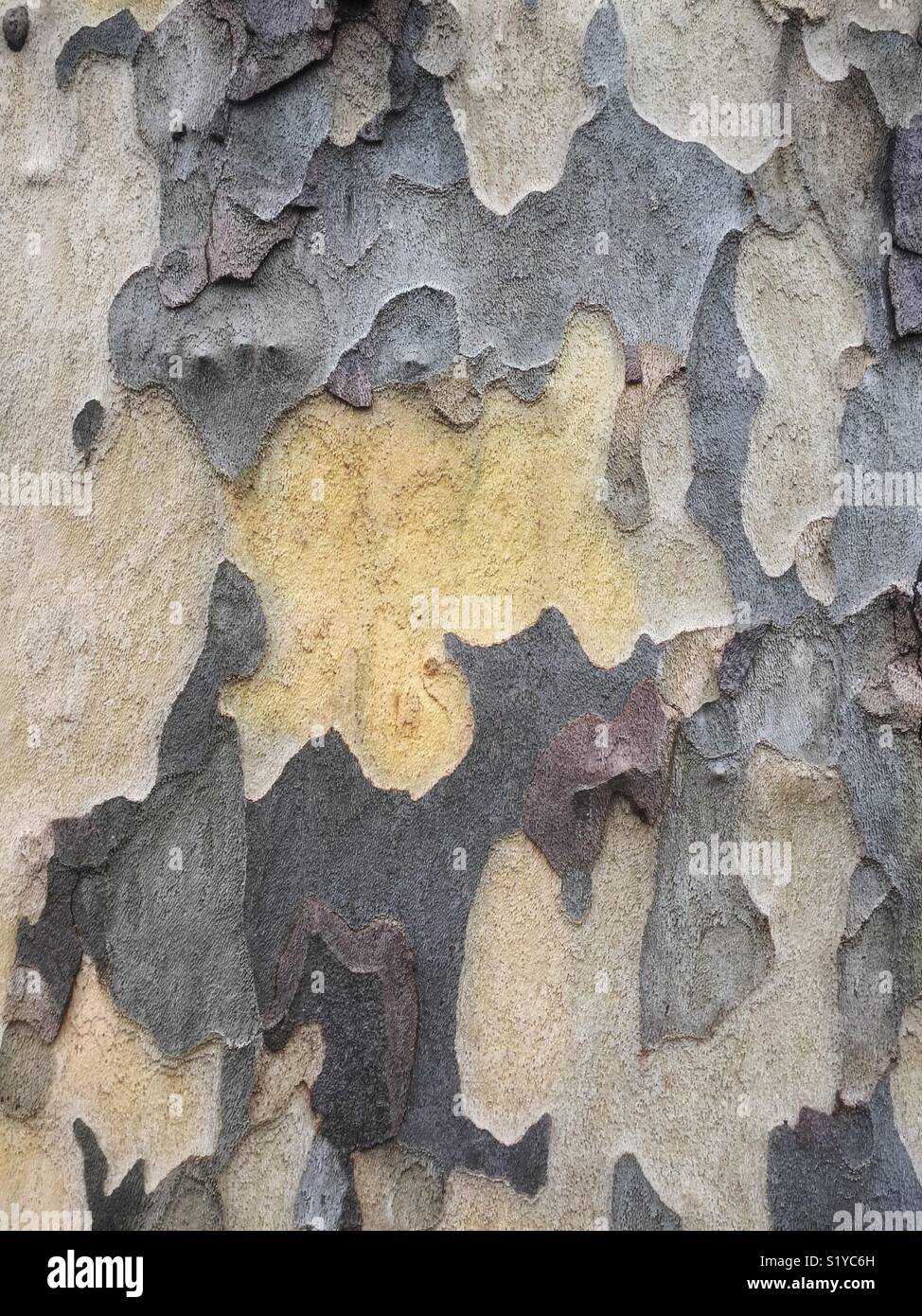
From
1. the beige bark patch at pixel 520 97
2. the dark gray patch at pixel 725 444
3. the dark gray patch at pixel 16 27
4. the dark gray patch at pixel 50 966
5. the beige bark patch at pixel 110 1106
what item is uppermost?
the dark gray patch at pixel 16 27

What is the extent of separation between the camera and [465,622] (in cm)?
93

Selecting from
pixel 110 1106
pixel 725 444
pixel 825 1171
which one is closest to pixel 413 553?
pixel 725 444

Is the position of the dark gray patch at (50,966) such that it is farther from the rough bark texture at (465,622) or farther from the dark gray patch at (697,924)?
the dark gray patch at (697,924)

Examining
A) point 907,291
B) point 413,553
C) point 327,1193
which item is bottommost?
point 327,1193

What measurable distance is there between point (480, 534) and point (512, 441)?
92 millimetres

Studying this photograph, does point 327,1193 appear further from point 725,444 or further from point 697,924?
point 725,444

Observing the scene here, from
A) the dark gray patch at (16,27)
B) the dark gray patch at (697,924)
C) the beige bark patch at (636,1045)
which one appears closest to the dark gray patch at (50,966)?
the beige bark patch at (636,1045)

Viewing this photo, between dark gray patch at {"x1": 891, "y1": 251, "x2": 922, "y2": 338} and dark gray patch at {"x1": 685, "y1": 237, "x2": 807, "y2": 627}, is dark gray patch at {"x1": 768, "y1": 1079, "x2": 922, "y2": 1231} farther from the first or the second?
dark gray patch at {"x1": 891, "y1": 251, "x2": 922, "y2": 338}

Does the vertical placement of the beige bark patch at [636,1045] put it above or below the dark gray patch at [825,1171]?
above

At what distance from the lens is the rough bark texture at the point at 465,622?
0.93 m

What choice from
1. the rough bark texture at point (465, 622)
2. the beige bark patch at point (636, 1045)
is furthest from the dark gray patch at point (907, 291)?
the beige bark patch at point (636, 1045)

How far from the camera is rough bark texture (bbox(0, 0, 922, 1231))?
929 mm

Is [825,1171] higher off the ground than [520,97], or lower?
lower

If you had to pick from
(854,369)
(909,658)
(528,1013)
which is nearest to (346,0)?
(854,369)
